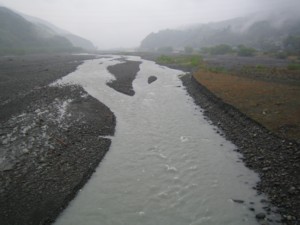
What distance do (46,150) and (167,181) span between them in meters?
9.56

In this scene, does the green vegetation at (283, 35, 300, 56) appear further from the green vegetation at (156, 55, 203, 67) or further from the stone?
the stone

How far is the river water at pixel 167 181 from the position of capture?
42.8 ft

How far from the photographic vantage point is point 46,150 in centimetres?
1930

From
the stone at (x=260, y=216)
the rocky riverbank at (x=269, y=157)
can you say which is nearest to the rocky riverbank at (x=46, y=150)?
the stone at (x=260, y=216)

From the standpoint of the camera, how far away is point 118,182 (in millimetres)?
16094

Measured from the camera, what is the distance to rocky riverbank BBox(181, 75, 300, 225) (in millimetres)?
13312

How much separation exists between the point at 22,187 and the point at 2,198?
1178mm

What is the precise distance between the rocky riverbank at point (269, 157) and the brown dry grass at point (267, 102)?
99 centimetres

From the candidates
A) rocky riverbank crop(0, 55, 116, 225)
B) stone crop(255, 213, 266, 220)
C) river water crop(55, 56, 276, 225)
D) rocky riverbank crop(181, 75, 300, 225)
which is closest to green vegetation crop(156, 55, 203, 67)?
rocky riverbank crop(0, 55, 116, 225)

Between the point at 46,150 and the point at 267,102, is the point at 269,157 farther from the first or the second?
the point at 46,150

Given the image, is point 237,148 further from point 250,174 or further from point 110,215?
point 110,215

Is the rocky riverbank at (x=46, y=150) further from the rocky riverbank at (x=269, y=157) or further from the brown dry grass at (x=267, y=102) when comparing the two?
the brown dry grass at (x=267, y=102)

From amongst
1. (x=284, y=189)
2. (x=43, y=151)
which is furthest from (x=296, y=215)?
(x=43, y=151)

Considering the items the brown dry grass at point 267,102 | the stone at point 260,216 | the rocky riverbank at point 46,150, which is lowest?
the rocky riverbank at point 46,150
